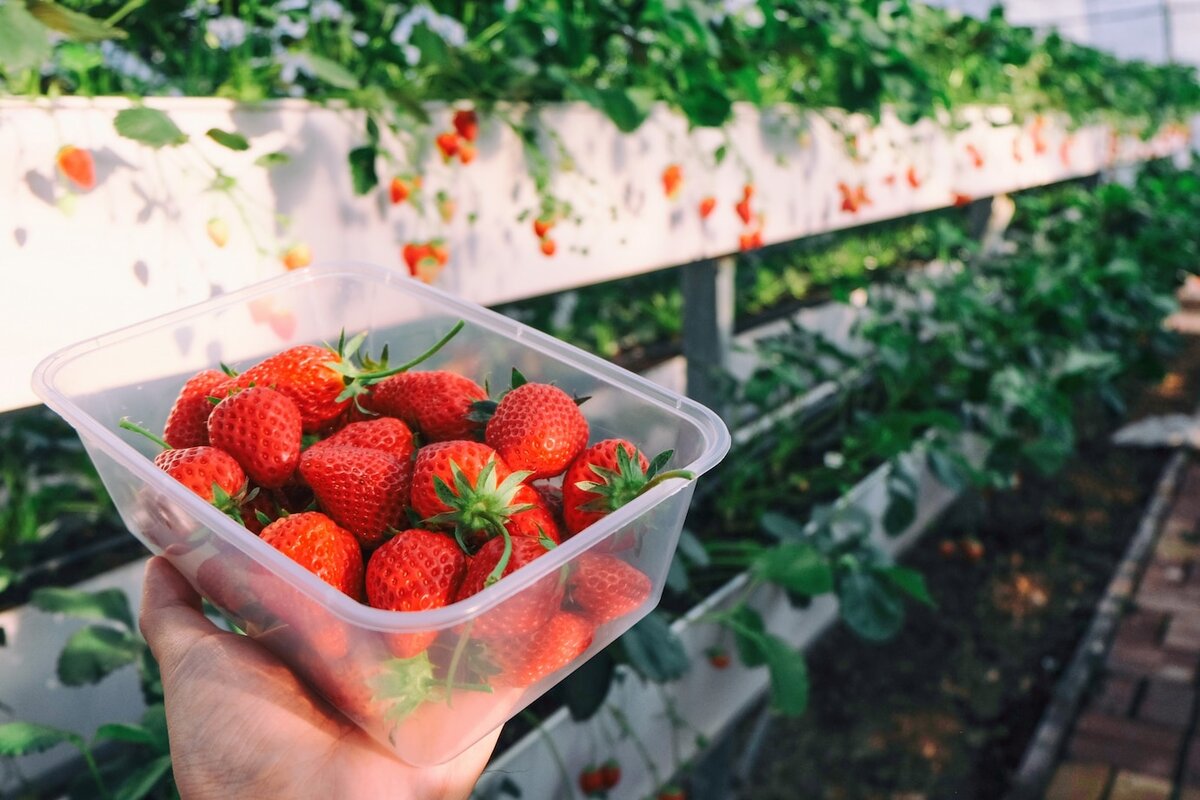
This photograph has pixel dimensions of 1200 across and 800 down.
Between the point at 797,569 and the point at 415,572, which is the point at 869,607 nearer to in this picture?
the point at 797,569

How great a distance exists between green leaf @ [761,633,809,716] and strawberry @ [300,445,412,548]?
2.37 feet

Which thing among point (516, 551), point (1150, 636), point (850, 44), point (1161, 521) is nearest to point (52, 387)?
point (516, 551)

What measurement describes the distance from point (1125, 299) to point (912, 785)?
81.4 inches

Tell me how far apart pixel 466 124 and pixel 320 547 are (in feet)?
2.11

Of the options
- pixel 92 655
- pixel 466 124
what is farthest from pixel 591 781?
pixel 466 124

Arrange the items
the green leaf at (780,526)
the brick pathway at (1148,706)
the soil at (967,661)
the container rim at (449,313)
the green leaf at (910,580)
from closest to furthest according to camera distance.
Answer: the container rim at (449,313), the green leaf at (910,580), the green leaf at (780,526), the brick pathway at (1148,706), the soil at (967,661)

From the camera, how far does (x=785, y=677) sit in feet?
4.03

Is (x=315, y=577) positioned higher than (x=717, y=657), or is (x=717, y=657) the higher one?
(x=315, y=577)

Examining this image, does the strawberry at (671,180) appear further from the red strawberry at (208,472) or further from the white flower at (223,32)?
the red strawberry at (208,472)

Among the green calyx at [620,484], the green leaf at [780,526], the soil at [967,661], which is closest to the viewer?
the green calyx at [620,484]

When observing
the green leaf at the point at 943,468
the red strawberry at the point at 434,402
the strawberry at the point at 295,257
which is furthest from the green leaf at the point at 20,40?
the green leaf at the point at 943,468

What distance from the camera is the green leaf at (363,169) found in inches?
37.1

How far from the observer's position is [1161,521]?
264 cm

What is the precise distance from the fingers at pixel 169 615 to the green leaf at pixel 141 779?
10.5 inches
